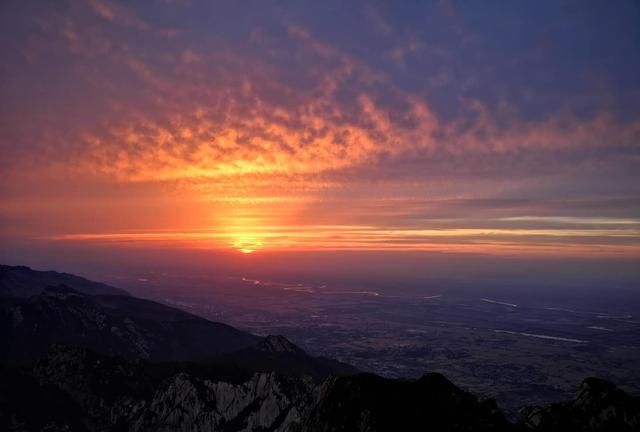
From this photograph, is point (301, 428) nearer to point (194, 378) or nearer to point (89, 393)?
point (194, 378)

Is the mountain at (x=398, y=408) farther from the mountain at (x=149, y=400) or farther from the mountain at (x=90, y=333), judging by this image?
the mountain at (x=90, y=333)

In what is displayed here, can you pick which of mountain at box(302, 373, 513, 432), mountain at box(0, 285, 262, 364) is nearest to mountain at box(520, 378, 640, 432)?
mountain at box(302, 373, 513, 432)

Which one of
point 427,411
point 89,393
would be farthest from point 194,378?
point 427,411

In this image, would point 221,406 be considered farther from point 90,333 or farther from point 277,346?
point 90,333

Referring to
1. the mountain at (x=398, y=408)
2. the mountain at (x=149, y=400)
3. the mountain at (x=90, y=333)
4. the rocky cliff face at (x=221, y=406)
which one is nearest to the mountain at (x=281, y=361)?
the mountain at (x=90, y=333)

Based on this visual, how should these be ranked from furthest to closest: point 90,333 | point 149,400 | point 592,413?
point 90,333 → point 149,400 → point 592,413

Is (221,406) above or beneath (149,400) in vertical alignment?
above

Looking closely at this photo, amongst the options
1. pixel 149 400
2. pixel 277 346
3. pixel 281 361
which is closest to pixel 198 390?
pixel 149 400
